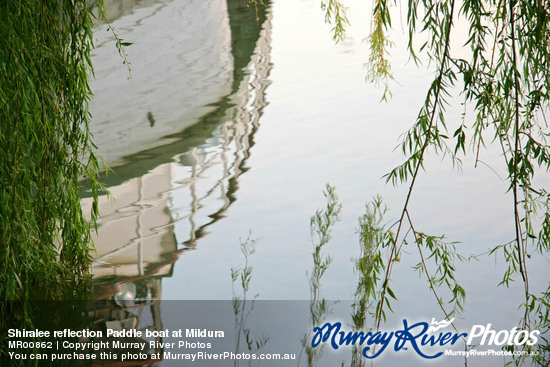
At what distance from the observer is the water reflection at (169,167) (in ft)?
11.5

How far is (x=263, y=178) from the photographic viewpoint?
460cm

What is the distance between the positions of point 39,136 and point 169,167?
95.7 inches

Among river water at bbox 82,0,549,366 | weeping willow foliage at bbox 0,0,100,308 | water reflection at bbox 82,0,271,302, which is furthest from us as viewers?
water reflection at bbox 82,0,271,302

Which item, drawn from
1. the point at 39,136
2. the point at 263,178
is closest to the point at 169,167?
the point at 263,178

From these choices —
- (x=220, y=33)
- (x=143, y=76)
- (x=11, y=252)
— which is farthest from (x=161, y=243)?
(x=220, y=33)

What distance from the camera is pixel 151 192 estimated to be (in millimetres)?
4367

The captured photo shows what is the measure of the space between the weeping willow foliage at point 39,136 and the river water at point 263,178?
343mm

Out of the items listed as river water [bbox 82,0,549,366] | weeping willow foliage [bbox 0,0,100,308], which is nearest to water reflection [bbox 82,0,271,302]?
river water [bbox 82,0,549,366]

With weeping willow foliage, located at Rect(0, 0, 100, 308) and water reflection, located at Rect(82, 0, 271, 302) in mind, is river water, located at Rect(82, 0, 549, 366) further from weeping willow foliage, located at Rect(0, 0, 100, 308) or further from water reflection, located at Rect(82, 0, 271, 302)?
weeping willow foliage, located at Rect(0, 0, 100, 308)

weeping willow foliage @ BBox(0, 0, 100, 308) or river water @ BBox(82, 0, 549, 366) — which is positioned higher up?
weeping willow foliage @ BBox(0, 0, 100, 308)

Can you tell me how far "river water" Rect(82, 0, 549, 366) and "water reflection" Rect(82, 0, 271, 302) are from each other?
13 mm

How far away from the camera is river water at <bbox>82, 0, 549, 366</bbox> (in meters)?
3.30

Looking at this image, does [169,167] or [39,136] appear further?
[169,167]

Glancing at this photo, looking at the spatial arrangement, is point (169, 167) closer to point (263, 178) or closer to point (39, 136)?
point (263, 178)
